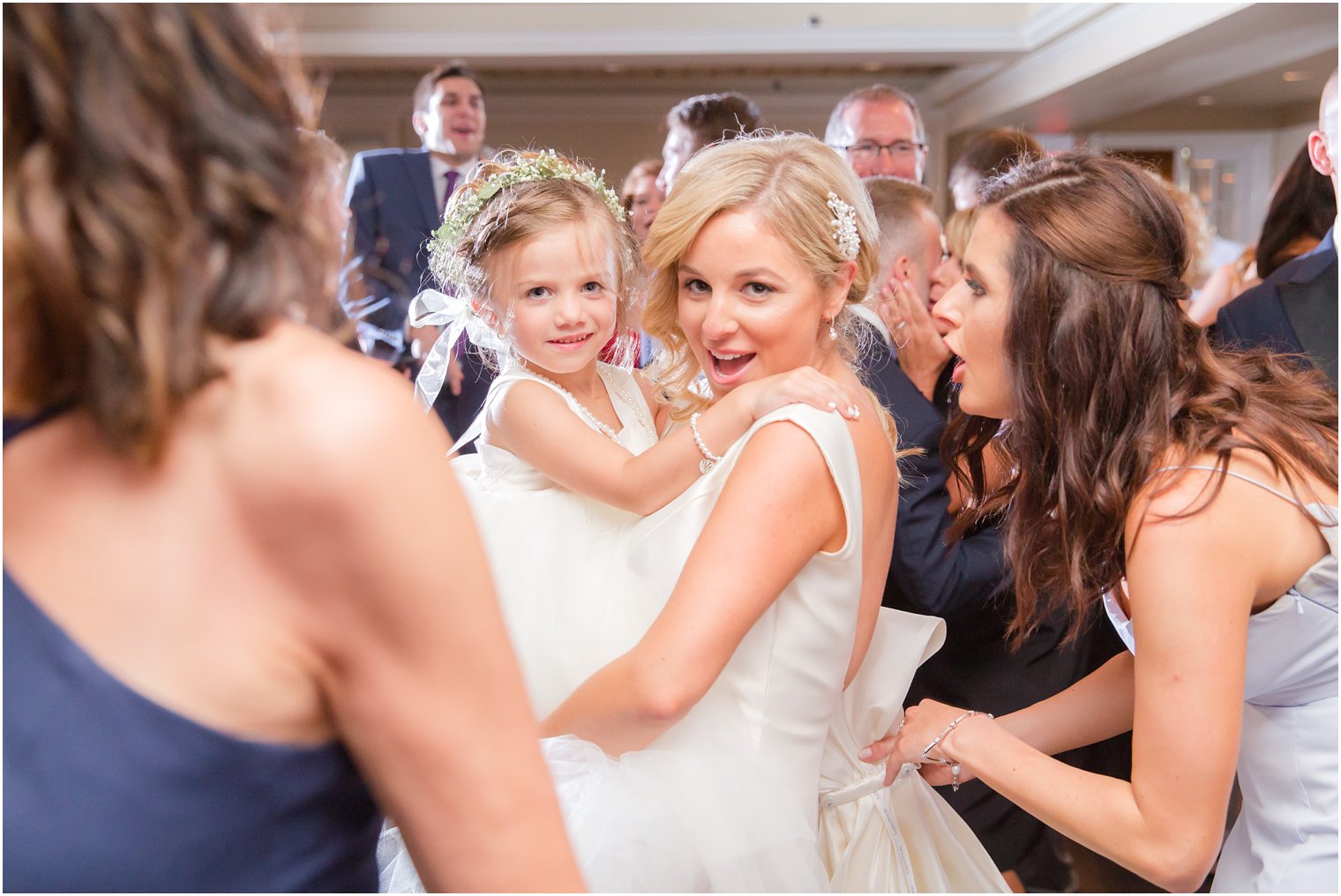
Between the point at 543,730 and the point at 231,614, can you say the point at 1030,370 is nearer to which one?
the point at 543,730

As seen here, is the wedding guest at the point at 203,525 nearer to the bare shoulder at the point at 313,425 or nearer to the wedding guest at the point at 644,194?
the bare shoulder at the point at 313,425

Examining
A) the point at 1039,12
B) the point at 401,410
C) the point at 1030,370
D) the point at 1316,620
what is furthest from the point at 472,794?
the point at 1039,12

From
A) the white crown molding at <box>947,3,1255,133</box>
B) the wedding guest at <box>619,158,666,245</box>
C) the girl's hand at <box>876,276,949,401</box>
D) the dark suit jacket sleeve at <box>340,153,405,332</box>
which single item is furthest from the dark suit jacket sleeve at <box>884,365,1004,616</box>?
the white crown molding at <box>947,3,1255,133</box>

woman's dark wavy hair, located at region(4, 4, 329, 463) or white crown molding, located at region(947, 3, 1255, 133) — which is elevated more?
white crown molding, located at region(947, 3, 1255, 133)

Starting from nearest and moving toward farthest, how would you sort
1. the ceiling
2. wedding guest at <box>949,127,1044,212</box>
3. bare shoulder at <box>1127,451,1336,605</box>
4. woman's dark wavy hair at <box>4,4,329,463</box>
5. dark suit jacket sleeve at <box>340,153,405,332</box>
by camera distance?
woman's dark wavy hair at <box>4,4,329,463</box>, bare shoulder at <box>1127,451,1336,605</box>, wedding guest at <box>949,127,1044,212</box>, dark suit jacket sleeve at <box>340,153,405,332</box>, the ceiling

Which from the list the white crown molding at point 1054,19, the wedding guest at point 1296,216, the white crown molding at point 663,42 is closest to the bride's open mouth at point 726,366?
the wedding guest at point 1296,216

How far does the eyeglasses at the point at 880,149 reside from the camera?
12.6 feet

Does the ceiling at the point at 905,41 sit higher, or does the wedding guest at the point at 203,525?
the ceiling at the point at 905,41

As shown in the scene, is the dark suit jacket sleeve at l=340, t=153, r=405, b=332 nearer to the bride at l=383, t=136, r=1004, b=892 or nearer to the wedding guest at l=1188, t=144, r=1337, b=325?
the bride at l=383, t=136, r=1004, b=892

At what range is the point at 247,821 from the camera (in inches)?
26.3

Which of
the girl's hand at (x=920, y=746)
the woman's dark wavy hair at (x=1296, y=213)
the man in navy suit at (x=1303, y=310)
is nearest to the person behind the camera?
the girl's hand at (x=920, y=746)

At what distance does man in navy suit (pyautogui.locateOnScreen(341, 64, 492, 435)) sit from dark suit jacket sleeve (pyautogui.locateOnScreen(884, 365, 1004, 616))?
2224mm

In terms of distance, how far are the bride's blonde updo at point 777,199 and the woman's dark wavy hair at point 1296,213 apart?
1823mm

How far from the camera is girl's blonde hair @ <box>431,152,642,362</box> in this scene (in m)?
2.05
